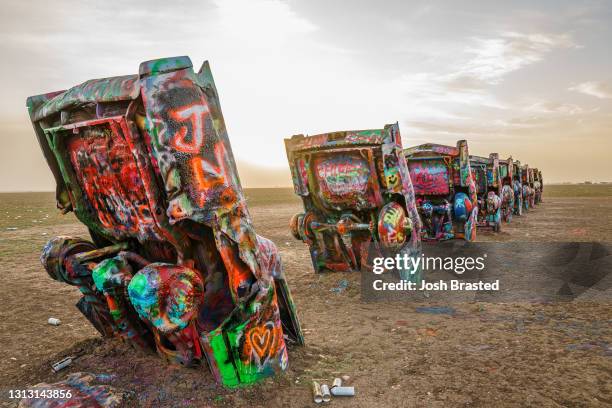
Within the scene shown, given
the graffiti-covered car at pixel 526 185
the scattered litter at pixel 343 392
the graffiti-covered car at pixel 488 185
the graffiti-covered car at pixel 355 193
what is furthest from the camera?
the graffiti-covered car at pixel 526 185

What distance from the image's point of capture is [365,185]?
5984mm

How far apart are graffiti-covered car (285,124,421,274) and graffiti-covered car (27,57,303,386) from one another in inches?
107

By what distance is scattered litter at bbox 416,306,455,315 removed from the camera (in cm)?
534

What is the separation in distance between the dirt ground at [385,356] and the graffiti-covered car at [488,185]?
6878mm

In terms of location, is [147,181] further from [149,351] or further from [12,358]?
[12,358]

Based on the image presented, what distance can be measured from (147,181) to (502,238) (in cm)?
1067

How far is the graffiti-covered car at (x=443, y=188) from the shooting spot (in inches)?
337

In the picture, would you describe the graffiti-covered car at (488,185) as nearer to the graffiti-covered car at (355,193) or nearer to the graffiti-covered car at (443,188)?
the graffiti-covered car at (443,188)

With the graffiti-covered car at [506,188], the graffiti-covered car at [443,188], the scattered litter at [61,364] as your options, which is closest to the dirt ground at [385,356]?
the scattered litter at [61,364]

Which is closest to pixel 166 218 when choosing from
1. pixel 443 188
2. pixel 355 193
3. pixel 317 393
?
pixel 317 393

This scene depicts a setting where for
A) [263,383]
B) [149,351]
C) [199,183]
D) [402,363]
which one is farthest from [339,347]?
[199,183]

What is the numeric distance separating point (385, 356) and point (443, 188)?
5448 millimetres

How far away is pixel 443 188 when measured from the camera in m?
8.72

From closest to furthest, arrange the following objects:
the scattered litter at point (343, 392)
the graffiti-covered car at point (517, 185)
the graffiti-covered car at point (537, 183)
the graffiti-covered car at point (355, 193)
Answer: the scattered litter at point (343, 392) → the graffiti-covered car at point (355, 193) → the graffiti-covered car at point (517, 185) → the graffiti-covered car at point (537, 183)
